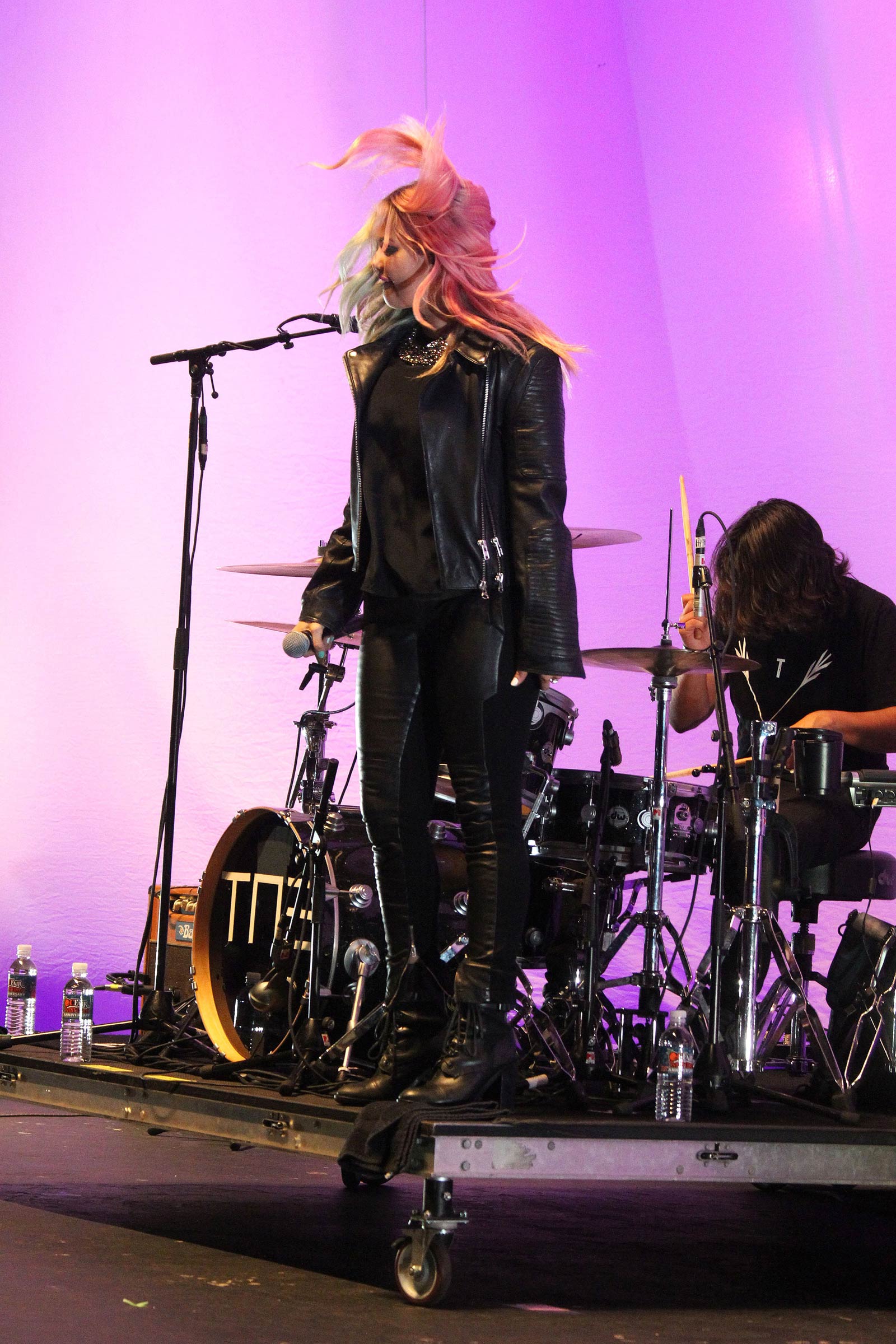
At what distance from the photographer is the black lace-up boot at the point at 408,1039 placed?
9.14 feet

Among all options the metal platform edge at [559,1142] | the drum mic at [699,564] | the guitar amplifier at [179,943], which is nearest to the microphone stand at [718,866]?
the drum mic at [699,564]

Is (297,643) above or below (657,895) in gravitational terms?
above

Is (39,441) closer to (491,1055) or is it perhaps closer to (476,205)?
(476,205)

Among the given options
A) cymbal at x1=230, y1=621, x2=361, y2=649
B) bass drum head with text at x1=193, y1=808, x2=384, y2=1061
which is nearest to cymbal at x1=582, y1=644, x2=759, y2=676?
cymbal at x1=230, y1=621, x2=361, y2=649

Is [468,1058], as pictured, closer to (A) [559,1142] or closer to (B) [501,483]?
(A) [559,1142]

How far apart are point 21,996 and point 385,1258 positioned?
213cm

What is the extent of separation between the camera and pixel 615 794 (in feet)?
13.1

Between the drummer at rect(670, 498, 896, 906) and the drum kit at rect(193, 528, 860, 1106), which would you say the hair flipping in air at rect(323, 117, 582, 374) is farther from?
the drummer at rect(670, 498, 896, 906)

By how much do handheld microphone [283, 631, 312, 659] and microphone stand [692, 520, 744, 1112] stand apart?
0.90 metres

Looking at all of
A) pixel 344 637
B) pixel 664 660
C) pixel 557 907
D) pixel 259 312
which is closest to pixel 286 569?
pixel 344 637

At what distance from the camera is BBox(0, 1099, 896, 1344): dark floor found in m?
2.56

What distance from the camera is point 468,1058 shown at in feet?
8.66

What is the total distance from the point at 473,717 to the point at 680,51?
16.5ft

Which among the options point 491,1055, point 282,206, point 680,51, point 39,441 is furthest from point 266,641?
point 491,1055
